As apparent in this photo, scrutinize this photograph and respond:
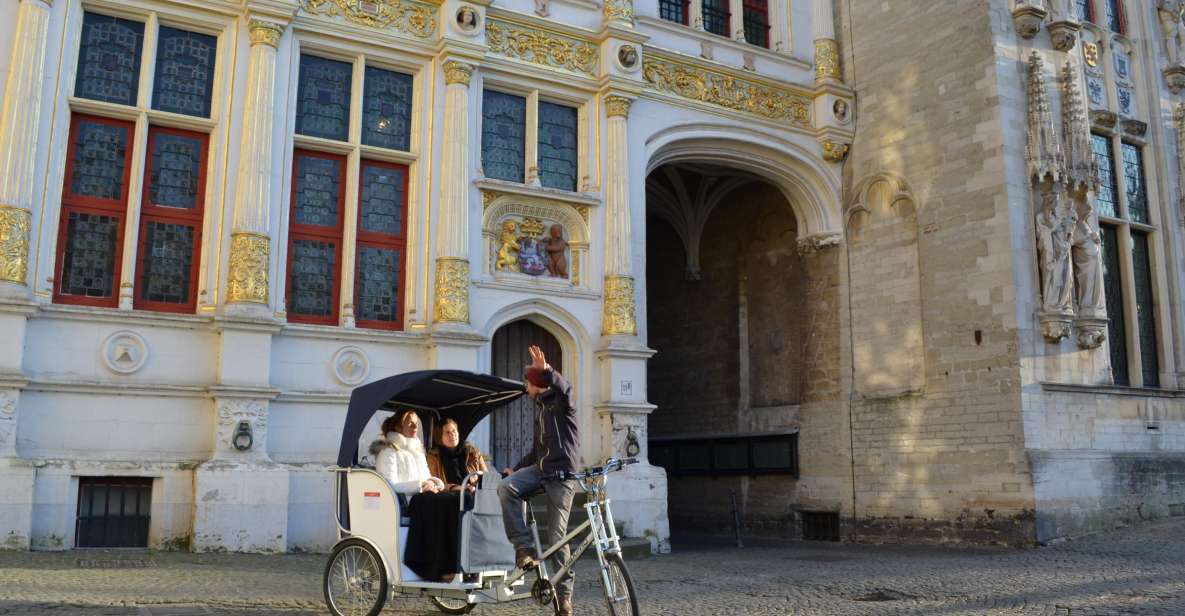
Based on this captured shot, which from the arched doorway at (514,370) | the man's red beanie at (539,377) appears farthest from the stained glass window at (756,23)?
the man's red beanie at (539,377)

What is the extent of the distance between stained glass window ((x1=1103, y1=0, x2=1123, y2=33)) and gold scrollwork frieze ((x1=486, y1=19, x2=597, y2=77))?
10229 millimetres

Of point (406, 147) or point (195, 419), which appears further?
→ point (406, 147)

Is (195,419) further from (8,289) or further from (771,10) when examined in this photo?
(771,10)

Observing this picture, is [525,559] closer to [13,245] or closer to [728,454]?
[13,245]

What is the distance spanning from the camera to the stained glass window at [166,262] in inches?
513

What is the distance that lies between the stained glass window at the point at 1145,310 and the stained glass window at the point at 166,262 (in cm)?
1564

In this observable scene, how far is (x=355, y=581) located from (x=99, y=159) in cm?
819

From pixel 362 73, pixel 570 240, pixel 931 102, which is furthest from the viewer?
pixel 931 102

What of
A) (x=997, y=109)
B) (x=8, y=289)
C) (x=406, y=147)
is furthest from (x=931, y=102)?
(x=8, y=289)

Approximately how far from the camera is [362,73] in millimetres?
14633

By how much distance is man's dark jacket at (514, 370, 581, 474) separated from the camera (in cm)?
730

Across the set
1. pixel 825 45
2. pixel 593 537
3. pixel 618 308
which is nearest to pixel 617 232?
pixel 618 308

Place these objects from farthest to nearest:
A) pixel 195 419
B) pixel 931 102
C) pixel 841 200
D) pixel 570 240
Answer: pixel 841 200, pixel 931 102, pixel 570 240, pixel 195 419

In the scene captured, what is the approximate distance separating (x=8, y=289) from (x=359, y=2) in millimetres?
6149
